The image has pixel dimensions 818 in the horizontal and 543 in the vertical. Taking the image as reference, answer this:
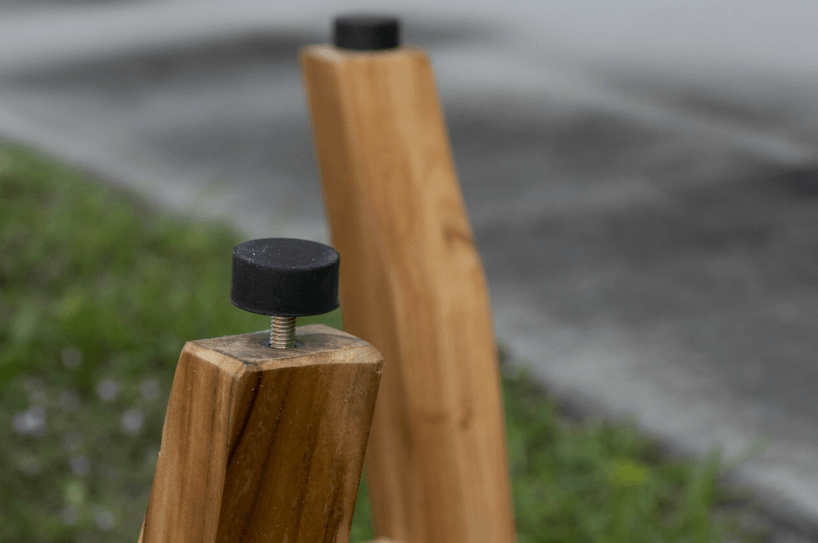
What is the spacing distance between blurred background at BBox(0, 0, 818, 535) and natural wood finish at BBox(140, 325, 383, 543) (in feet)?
4.73

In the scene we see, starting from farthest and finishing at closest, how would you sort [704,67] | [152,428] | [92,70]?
[704,67] → [92,70] → [152,428]

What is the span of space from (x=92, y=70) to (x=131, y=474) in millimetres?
3956

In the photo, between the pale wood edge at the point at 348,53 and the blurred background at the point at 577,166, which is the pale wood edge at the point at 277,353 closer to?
the pale wood edge at the point at 348,53

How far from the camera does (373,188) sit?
1133 mm

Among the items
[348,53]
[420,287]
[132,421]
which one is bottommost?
[132,421]

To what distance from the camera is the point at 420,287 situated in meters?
1.13

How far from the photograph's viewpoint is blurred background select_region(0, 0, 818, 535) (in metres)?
2.43

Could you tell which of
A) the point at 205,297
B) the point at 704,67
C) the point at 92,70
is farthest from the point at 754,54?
the point at 205,297

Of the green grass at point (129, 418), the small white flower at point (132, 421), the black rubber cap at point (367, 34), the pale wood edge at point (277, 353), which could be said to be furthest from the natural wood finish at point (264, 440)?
the small white flower at point (132, 421)

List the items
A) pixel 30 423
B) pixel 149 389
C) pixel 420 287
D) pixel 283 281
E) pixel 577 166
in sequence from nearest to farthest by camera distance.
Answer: pixel 283 281 → pixel 420 287 → pixel 30 423 → pixel 149 389 → pixel 577 166

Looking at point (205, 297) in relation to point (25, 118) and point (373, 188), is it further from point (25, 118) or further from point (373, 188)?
point (25, 118)

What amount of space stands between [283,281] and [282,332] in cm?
5

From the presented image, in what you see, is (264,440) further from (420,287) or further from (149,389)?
(149,389)

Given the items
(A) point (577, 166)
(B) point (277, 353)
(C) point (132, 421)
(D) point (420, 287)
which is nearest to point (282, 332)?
(B) point (277, 353)
